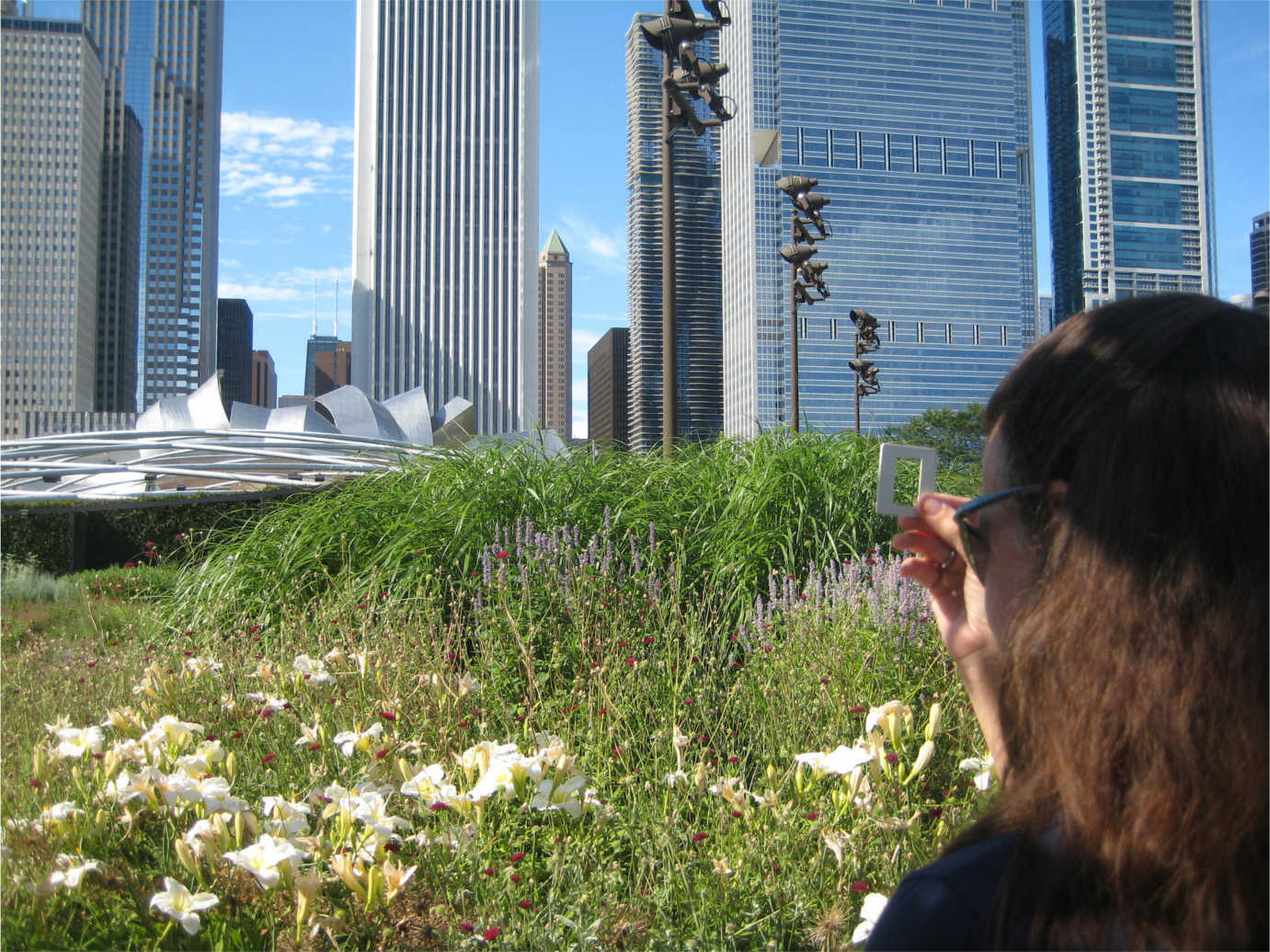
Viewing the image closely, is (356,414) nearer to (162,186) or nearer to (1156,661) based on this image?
(1156,661)

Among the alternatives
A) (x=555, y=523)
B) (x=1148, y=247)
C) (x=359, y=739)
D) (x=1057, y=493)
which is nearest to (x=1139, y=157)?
(x=1148, y=247)

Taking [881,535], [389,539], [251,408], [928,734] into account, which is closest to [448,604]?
[389,539]

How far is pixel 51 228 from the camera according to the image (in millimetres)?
77562

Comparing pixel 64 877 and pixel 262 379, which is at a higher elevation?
pixel 262 379

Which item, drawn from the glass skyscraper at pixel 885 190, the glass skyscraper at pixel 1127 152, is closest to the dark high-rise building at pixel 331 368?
the glass skyscraper at pixel 885 190

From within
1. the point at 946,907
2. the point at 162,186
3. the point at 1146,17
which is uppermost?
the point at 162,186

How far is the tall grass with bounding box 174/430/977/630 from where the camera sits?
186 inches

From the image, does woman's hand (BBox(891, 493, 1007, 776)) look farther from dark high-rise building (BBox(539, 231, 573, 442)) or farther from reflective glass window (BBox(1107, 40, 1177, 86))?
dark high-rise building (BBox(539, 231, 573, 442))

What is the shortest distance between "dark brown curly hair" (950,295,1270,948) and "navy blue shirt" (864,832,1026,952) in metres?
0.02

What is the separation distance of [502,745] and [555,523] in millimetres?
2278

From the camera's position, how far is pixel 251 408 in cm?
2311

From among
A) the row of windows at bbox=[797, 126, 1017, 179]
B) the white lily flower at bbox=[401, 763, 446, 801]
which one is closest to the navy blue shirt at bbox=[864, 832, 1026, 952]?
the white lily flower at bbox=[401, 763, 446, 801]

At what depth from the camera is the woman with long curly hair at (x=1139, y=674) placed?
0.68m

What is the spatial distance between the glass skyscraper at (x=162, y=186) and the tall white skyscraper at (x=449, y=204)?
29.0m
